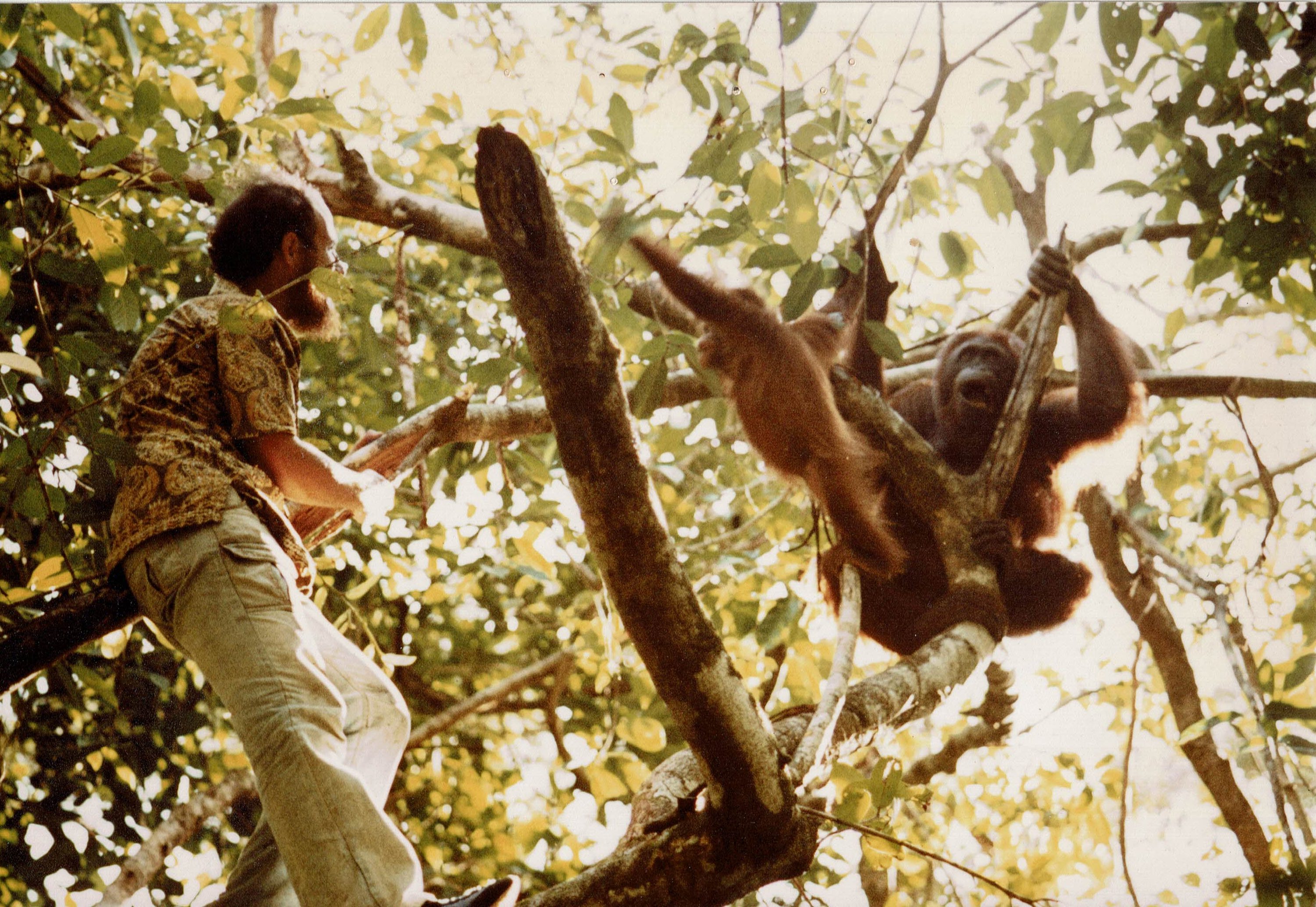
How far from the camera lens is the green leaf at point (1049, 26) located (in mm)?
2479

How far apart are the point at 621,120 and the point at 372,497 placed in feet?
3.31

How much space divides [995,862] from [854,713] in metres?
3.21

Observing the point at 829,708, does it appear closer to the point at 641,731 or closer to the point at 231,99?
the point at 641,731

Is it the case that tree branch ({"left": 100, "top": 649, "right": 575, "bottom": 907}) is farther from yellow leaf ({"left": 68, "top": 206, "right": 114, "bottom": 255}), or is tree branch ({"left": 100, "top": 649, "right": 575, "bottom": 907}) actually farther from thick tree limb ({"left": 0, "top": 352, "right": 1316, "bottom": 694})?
yellow leaf ({"left": 68, "top": 206, "right": 114, "bottom": 255})

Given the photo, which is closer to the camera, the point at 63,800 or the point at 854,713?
the point at 854,713

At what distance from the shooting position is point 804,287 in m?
2.21

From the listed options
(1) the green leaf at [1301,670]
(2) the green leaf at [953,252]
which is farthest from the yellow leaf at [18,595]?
(1) the green leaf at [1301,670]

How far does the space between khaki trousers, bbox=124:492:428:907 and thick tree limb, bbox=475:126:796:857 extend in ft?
1.37

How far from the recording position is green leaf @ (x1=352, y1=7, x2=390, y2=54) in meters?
2.57

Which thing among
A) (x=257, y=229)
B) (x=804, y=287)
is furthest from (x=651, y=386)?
(x=257, y=229)

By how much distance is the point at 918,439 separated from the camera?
3137 mm

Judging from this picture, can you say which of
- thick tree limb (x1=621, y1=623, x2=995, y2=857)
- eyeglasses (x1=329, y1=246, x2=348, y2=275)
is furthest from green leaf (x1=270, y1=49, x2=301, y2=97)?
thick tree limb (x1=621, y1=623, x2=995, y2=857)

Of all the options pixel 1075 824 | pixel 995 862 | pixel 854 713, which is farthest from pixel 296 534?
pixel 1075 824

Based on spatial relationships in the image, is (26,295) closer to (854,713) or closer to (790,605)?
(790,605)
